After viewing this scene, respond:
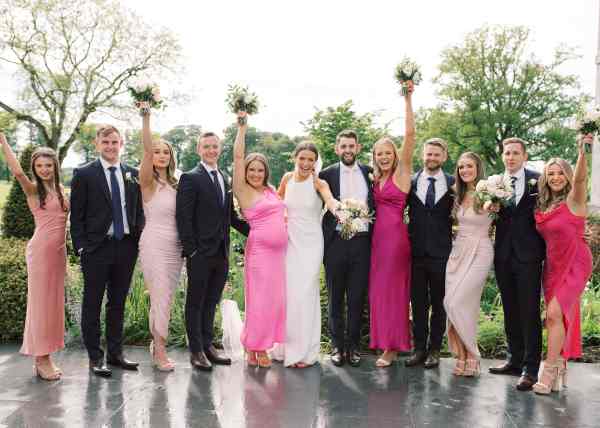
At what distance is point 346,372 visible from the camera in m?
5.99

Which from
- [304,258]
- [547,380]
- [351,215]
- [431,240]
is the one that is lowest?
[547,380]

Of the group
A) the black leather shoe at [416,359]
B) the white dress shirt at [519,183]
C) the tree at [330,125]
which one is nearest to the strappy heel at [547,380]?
the black leather shoe at [416,359]

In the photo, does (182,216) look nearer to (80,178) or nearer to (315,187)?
(80,178)

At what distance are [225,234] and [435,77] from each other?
144 feet

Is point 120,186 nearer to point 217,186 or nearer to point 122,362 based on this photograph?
point 217,186

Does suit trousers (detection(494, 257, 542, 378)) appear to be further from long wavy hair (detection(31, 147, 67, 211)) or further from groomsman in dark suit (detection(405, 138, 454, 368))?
long wavy hair (detection(31, 147, 67, 211))

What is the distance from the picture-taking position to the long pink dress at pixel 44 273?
562 centimetres

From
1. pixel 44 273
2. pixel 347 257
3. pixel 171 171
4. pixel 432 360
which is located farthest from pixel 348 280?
pixel 44 273

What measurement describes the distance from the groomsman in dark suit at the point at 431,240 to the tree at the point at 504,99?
3831 centimetres

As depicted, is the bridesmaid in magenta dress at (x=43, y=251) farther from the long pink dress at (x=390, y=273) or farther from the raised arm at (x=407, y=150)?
the raised arm at (x=407, y=150)

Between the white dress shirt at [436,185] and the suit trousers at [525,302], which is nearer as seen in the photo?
the suit trousers at [525,302]

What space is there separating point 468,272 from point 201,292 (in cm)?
281

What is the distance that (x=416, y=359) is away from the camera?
623 centimetres

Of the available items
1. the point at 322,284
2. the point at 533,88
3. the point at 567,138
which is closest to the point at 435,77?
the point at 533,88
